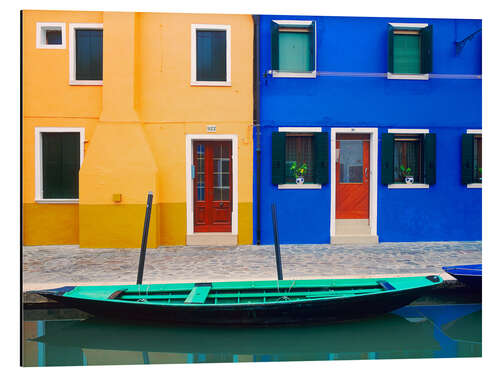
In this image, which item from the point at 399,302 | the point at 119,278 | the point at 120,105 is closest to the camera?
the point at 399,302

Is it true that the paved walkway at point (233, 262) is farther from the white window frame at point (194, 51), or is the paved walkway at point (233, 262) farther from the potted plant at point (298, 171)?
the white window frame at point (194, 51)

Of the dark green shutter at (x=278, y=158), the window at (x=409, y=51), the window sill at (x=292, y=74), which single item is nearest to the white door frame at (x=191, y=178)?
the dark green shutter at (x=278, y=158)

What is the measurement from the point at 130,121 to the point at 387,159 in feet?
15.9

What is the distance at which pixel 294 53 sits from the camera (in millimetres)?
7922

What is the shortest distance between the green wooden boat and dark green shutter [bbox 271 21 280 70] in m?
4.52

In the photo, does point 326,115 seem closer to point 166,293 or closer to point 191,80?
point 191,80

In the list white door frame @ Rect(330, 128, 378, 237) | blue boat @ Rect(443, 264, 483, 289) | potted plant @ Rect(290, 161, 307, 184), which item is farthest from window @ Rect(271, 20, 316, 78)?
blue boat @ Rect(443, 264, 483, 289)

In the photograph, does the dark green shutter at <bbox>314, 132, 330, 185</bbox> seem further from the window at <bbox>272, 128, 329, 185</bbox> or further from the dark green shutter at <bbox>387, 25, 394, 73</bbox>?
the dark green shutter at <bbox>387, 25, 394, 73</bbox>

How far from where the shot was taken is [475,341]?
4.33 m

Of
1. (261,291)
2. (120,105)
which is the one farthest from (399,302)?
(120,105)

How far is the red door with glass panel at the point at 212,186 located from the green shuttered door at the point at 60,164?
87.5 inches

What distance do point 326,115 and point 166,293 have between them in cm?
478

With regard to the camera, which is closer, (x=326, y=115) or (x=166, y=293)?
(x=166, y=293)

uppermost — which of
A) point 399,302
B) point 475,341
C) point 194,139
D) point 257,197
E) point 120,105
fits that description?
point 120,105
